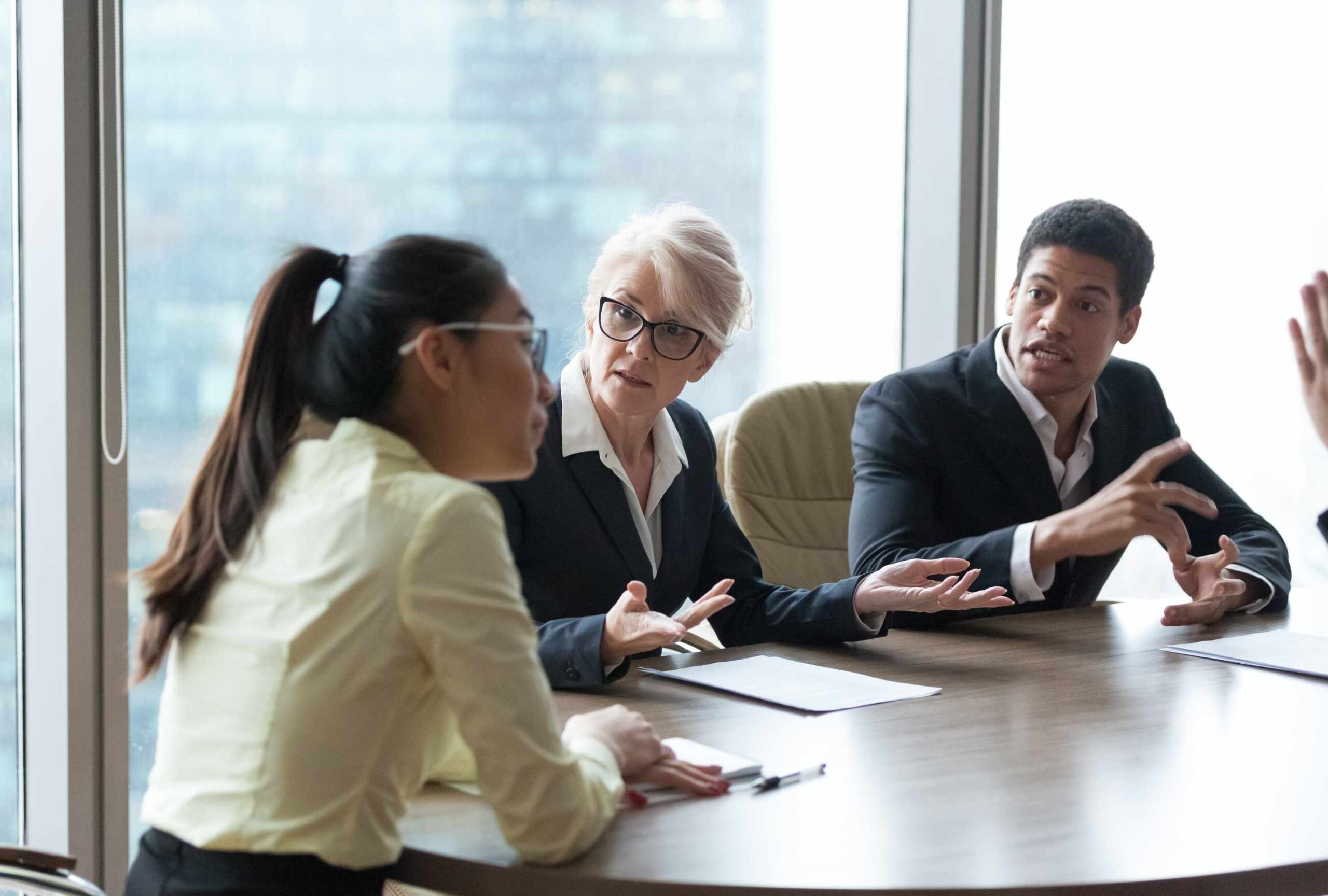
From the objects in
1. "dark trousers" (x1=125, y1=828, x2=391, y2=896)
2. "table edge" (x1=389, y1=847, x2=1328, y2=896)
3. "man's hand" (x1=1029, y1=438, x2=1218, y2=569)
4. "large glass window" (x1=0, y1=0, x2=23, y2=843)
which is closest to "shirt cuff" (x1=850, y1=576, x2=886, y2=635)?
"man's hand" (x1=1029, y1=438, x2=1218, y2=569)

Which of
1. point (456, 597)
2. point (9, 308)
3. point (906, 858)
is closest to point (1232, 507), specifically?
point (906, 858)

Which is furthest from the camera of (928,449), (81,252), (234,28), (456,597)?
(234,28)

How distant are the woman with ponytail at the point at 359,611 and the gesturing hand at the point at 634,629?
0.37m

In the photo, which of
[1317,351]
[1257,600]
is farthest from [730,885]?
[1257,600]

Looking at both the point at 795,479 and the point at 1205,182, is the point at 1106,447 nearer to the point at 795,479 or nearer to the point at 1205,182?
the point at 795,479

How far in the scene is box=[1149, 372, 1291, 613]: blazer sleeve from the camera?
255cm

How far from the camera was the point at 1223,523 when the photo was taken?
278cm

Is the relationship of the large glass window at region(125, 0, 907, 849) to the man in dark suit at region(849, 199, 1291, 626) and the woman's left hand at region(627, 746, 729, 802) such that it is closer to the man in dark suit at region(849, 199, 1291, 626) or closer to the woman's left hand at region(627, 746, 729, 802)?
the man in dark suit at region(849, 199, 1291, 626)

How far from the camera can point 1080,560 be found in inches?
106

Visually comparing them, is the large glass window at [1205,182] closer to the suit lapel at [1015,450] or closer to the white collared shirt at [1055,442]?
the white collared shirt at [1055,442]

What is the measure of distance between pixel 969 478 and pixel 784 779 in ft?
4.47

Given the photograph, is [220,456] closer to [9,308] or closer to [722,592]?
[722,592]

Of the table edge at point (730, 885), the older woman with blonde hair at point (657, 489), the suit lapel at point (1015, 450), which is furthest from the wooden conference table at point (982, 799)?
the suit lapel at point (1015, 450)

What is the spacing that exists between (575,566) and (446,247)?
96 centimetres
